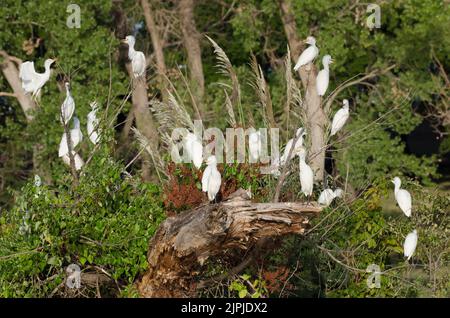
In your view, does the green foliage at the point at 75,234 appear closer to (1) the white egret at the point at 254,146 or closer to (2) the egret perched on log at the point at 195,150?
(2) the egret perched on log at the point at 195,150

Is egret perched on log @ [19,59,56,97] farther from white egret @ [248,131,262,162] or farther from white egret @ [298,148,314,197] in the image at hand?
white egret @ [298,148,314,197]

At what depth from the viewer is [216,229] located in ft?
25.8

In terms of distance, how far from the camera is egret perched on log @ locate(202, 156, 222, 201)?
848 centimetres

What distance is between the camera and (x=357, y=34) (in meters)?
20.2

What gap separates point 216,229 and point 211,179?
2.27ft

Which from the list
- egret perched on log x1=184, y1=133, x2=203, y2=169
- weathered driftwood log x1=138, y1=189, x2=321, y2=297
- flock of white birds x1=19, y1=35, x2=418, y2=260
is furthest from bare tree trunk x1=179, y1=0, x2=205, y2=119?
weathered driftwood log x1=138, y1=189, x2=321, y2=297

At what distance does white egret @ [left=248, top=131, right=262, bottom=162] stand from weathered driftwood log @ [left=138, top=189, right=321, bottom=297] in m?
1.23

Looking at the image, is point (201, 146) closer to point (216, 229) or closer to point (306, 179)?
point (306, 179)

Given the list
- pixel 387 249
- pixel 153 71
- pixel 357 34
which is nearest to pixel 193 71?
pixel 153 71

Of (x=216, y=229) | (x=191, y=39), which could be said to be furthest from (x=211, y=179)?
(x=191, y=39)

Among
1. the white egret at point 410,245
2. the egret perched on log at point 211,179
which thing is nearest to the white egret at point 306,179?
the egret perched on log at point 211,179

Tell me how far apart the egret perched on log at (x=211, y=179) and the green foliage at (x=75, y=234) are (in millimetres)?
686

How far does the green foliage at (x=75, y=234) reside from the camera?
28.7 ft

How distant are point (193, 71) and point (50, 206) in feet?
37.9
